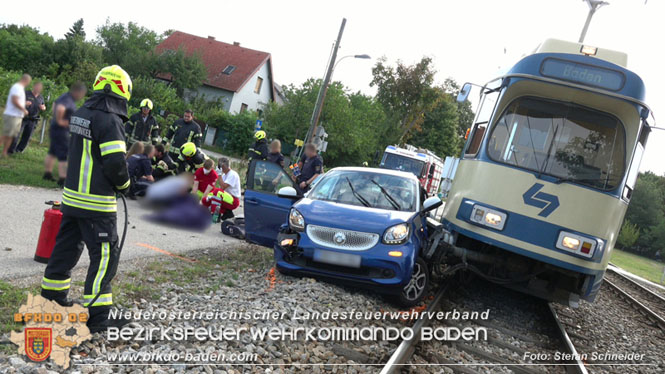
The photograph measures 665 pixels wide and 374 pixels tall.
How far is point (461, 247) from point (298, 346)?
12.5 feet

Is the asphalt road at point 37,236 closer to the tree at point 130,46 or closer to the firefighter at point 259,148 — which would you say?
the firefighter at point 259,148

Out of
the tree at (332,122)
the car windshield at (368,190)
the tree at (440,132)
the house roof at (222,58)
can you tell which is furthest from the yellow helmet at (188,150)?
the tree at (440,132)

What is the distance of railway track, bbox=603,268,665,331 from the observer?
Result: 35.9ft

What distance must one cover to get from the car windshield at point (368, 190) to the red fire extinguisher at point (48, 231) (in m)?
3.25

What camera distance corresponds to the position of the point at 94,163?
4.33m

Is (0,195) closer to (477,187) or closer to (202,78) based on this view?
(477,187)

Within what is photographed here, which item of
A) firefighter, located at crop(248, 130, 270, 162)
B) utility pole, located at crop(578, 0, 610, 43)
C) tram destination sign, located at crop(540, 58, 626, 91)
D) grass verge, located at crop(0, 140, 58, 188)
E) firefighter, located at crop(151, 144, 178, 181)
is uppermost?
utility pole, located at crop(578, 0, 610, 43)

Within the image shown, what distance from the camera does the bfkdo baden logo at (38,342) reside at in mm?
3764

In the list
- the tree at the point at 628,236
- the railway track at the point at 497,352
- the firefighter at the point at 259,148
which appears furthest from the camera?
the tree at the point at 628,236

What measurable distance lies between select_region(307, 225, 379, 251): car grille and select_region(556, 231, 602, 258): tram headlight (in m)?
2.49

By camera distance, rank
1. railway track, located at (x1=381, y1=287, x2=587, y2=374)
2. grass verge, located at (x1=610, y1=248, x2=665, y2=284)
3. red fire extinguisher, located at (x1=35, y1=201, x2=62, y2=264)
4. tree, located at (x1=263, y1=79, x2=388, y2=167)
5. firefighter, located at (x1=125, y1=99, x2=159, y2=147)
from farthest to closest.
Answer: tree, located at (x1=263, y1=79, x2=388, y2=167) < grass verge, located at (x1=610, y1=248, x2=665, y2=284) < firefighter, located at (x1=125, y1=99, x2=159, y2=147) < red fire extinguisher, located at (x1=35, y1=201, x2=62, y2=264) < railway track, located at (x1=381, y1=287, x2=587, y2=374)

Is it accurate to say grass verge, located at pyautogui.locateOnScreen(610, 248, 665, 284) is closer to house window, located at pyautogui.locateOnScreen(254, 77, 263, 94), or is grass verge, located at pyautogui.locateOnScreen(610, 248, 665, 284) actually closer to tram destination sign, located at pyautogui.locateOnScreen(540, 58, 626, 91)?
tram destination sign, located at pyautogui.locateOnScreen(540, 58, 626, 91)

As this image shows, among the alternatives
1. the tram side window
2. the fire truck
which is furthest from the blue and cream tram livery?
the fire truck

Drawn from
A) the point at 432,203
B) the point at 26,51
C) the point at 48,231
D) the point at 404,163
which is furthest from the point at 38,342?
the point at 26,51
